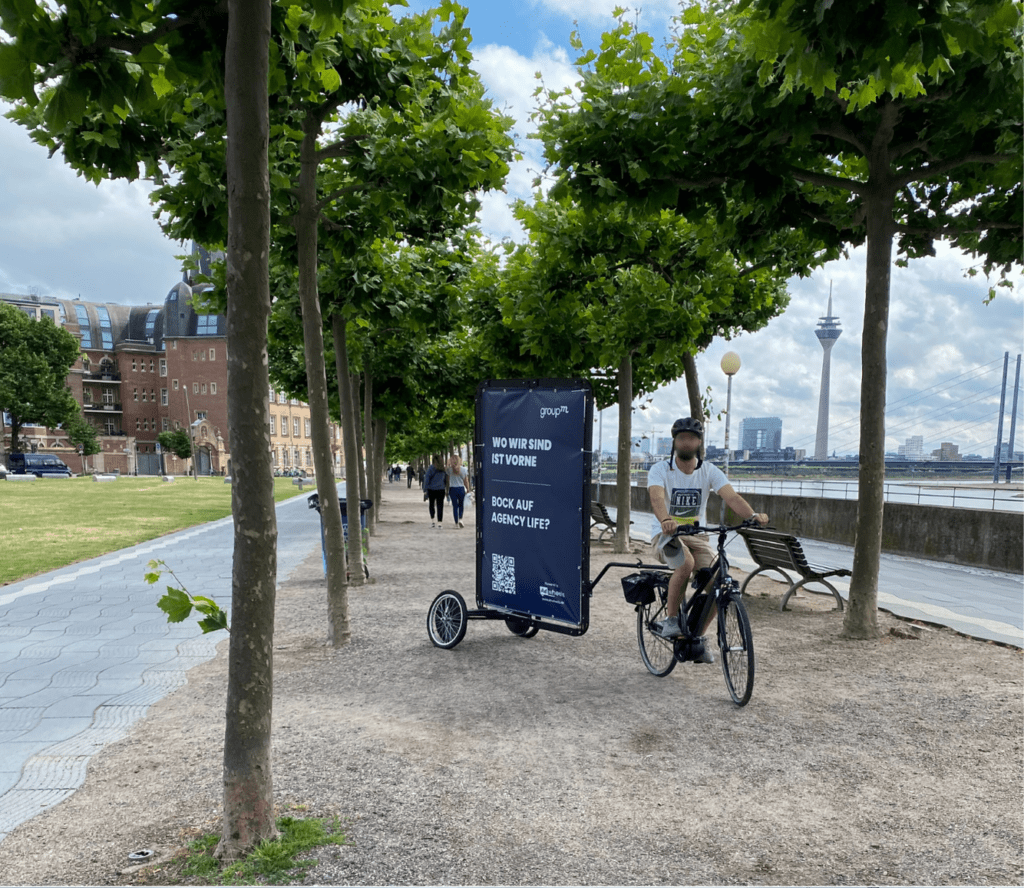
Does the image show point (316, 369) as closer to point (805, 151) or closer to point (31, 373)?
point (805, 151)

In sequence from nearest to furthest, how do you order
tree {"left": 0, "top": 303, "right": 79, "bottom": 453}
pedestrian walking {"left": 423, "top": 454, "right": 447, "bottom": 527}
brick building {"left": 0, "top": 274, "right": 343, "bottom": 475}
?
pedestrian walking {"left": 423, "top": 454, "right": 447, "bottom": 527}, tree {"left": 0, "top": 303, "right": 79, "bottom": 453}, brick building {"left": 0, "top": 274, "right": 343, "bottom": 475}

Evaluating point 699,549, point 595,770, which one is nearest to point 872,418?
point 699,549

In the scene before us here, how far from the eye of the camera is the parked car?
260 ft

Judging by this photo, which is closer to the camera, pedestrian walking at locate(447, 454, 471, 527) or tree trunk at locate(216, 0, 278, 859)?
tree trunk at locate(216, 0, 278, 859)

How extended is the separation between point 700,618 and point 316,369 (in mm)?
4072

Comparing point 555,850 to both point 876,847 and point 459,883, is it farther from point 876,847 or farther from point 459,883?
point 876,847

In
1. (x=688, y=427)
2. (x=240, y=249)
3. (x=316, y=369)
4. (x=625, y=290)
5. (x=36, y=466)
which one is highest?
(x=625, y=290)

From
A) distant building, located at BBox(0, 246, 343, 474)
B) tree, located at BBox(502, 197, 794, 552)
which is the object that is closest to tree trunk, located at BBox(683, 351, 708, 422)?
tree, located at BBox(502, 197, 794, 552)

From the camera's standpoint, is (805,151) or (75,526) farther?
(75,526)

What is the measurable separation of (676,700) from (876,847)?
85.7 inches

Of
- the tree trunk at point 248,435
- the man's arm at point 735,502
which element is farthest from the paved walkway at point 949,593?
the tree trunk at point 248,435

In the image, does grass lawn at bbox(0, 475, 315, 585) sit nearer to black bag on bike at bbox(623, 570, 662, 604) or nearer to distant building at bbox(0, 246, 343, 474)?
black bag on bike at bbox(623, 570, 662, 604)

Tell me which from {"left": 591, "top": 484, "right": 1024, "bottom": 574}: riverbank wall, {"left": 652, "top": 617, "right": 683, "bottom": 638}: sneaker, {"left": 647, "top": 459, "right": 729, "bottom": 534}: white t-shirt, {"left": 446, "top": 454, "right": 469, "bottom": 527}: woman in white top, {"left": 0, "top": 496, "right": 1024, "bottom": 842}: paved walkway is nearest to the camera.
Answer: {"left": 0, "top": 496, "right": 1024, "bottom": 842}: paved walkway

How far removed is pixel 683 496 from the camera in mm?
6051
